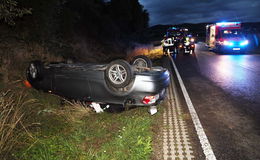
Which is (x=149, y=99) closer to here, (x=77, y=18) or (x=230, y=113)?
(x=230, y=113)

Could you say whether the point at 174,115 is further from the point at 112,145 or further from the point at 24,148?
the point at 24,148

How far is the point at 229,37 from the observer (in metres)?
20.2

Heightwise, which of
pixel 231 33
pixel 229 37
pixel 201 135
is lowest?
pixel 201 135

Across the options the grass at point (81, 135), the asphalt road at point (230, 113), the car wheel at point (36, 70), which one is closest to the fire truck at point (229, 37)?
the asphalt road at point (230, 113)

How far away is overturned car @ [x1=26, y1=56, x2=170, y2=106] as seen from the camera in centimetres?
428

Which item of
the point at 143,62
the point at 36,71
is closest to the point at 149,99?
the point at 143,62

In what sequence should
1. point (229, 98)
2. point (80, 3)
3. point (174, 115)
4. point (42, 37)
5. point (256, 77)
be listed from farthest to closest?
point (80, 3) → point (42, 37) → point (256, 77) → point (229, 98) → point (174, 115)

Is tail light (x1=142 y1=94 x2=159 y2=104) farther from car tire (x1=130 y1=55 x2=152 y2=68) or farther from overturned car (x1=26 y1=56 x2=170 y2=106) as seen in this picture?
car tire (x1=130 y1=55 x2=152 y2=68)

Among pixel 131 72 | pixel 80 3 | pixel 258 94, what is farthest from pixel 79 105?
pixel 80 3

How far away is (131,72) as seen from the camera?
4.22 m

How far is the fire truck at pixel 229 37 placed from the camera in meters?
19.7

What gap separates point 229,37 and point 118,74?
1934 cm

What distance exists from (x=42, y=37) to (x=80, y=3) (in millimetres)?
13205

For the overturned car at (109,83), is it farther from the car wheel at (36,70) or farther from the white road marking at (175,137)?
the white road marking at (175,137)
